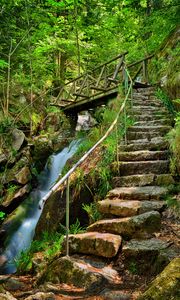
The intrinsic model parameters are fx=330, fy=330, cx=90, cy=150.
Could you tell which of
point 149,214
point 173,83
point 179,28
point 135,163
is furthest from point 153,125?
point 179,28

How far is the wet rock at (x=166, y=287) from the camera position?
218 cm

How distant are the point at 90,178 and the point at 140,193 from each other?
4.08 ft

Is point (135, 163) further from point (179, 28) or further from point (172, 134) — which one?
point (179, 28)

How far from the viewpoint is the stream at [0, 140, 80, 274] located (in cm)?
731

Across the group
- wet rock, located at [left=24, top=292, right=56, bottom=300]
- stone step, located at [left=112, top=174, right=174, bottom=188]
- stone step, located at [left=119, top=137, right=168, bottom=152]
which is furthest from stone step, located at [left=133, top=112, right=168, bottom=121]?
wet rock, located at [left=24, top=292, right=56, bottom=300]

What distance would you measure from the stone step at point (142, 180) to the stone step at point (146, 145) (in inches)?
38.2

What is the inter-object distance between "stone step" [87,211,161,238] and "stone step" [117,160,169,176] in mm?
1461

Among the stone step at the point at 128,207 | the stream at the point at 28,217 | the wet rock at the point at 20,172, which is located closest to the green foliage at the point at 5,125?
the wet rock at the point at 20,172

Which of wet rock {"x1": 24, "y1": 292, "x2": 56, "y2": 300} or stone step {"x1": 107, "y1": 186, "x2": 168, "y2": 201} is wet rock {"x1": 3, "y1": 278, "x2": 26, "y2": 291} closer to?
wet rock {"x1": 24, "y1": 292, "x2": 56, "y2": 300}

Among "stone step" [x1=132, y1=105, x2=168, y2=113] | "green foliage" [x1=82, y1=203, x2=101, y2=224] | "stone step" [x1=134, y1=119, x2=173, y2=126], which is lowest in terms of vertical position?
"green foliage" [x1=82, y1=203, x2=101, y2=224]

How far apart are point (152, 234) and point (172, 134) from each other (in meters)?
1.96

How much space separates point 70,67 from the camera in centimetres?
1769

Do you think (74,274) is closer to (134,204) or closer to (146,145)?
(134,204)

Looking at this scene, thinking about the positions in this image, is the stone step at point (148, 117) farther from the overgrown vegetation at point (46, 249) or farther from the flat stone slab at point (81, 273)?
the flat stone slab at point (81, 273)
